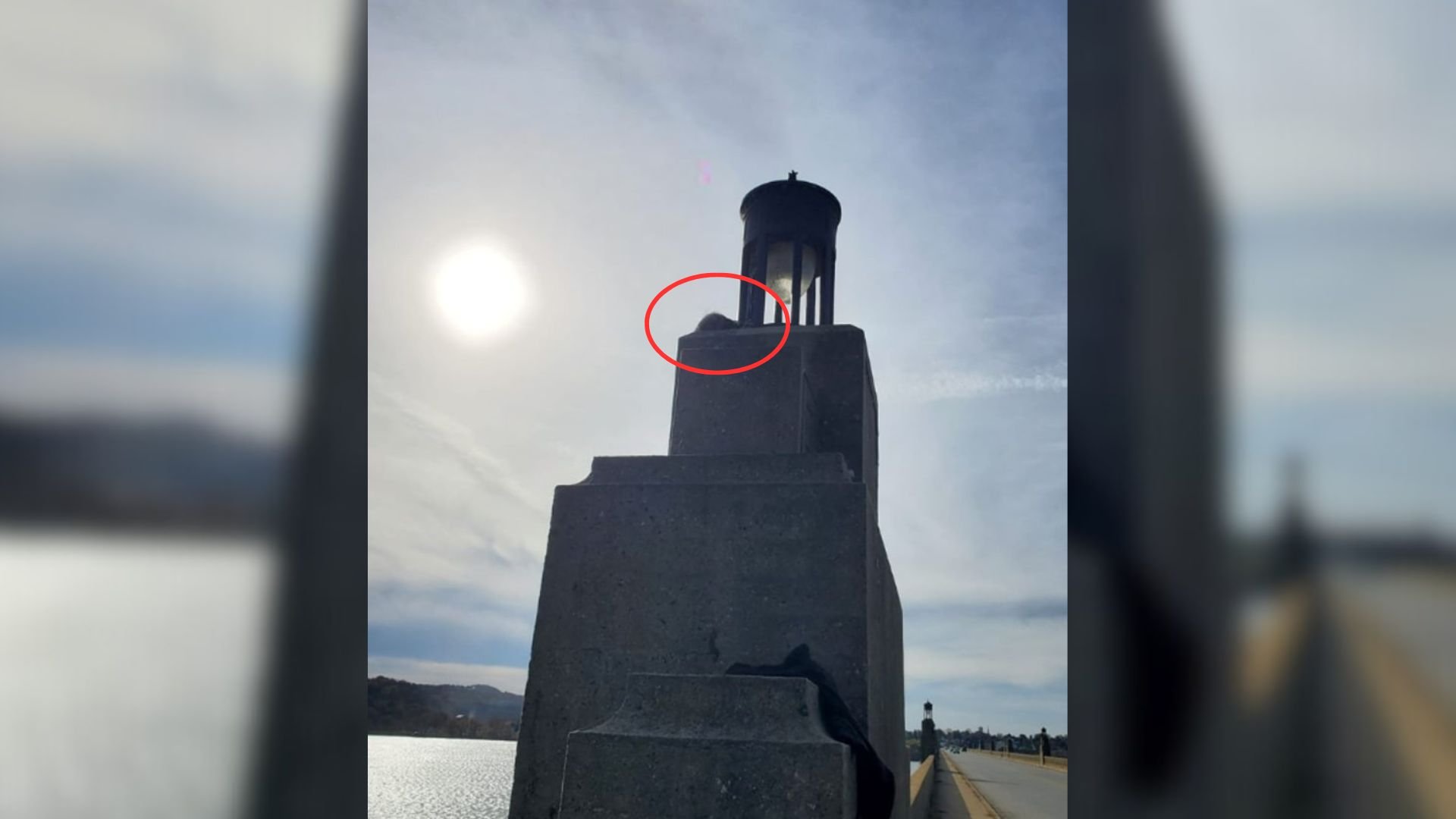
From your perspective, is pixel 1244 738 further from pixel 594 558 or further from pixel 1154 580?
pixel 594 558

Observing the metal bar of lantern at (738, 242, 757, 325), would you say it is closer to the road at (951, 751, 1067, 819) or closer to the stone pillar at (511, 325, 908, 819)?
the stone pillar at (511, 325, 908, 819)

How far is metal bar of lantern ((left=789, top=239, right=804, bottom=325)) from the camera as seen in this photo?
1703 centimetres

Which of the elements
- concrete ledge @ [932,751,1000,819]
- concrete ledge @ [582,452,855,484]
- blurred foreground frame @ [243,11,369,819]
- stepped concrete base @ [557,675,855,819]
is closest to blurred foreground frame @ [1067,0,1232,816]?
blurred foreground frame @ [243,11,369,819]

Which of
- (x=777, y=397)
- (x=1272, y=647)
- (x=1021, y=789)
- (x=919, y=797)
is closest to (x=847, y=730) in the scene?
(x=777, y=397)

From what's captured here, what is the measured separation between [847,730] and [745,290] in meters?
9.32

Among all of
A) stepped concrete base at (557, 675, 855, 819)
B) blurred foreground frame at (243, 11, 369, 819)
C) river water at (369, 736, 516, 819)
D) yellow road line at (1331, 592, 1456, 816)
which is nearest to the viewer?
yellow road line at (1331, 592, 1456, 816)

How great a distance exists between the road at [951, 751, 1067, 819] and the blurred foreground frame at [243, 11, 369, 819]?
14215 mm

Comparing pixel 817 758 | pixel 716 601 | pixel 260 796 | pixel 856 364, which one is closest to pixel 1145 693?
pixel 260 796

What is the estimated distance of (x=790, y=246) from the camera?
1753 cm

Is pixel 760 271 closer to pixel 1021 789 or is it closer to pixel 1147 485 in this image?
pixel 1147 485

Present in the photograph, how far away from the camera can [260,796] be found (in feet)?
5.48

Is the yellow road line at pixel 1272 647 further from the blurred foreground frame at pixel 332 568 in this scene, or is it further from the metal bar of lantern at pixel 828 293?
the metal bar of lantern at pixel 828 293

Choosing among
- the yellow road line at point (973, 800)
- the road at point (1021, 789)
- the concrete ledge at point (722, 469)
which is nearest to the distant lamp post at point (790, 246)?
the concrete ledge at point (722, 469)

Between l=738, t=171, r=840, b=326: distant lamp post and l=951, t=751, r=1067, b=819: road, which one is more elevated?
l=738, t=171, r=840, b=326: distant lamp post
